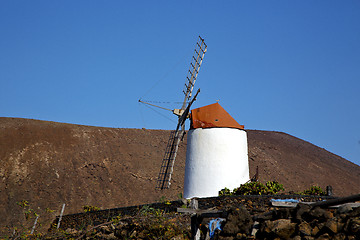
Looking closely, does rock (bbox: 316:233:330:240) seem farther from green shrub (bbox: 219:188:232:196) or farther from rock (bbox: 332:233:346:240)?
green shrub (bbox: 219:188:232:196)

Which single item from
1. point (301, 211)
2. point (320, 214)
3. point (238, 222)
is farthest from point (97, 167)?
point (320, 214)

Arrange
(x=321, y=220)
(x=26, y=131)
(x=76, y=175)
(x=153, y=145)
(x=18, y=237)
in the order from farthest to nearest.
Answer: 1. (x=153, y=145)
2. (x=26, y=131)
3. (x=76, y=175)
4. (x=18, y=237)
5. (x=321, y=220)

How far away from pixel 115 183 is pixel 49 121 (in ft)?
59.7

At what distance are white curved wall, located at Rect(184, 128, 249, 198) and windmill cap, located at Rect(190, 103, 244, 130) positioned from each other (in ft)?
1.05

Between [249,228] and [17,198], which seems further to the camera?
[17,198]

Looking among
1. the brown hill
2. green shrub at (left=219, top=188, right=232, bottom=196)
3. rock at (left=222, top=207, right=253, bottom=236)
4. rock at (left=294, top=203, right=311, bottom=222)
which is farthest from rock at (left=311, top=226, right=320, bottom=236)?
the brown hill

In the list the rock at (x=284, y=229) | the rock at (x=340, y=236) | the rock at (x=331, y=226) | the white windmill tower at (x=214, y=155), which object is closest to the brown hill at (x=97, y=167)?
the white windmill tower at (x=214, y=155)

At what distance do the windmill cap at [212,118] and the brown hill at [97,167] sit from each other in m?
21.8

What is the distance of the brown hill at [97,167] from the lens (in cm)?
4438

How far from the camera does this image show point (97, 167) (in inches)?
2035

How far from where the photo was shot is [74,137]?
190ft

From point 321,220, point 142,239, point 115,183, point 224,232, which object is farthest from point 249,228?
point 115,183

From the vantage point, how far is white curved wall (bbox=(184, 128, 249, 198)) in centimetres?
2220

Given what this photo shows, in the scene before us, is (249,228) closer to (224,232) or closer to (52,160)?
(224,232)
